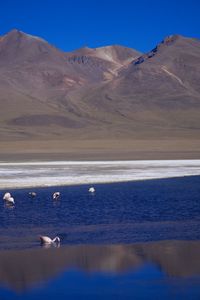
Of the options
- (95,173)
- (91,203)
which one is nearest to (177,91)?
(95,173)

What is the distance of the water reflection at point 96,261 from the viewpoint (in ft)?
40.4

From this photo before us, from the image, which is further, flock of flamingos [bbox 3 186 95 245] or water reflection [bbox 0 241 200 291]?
flock of flamingos [bbox 3 186 95 245]

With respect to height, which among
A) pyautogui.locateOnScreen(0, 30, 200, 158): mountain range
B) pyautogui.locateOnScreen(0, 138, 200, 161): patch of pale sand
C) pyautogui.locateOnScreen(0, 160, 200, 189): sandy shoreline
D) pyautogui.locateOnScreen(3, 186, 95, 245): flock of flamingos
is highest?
pyautogui.locateOnScreen(0, 30, 200, 158): mountain range

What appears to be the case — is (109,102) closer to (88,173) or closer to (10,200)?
(88,173)

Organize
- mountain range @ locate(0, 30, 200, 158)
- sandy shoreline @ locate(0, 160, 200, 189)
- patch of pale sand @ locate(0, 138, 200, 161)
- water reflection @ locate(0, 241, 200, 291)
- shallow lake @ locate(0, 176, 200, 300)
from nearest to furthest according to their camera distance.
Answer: shallow lake @ locate(0, 176, 200, 300), water reflection @ locate(0, 241, 200, 291), sandy shoreline @ locate(0, 160, 200, 189), patch of pale sand @ locate(0, 138, 200, 161), mountain range @ locate(0, 30, 200, 158)

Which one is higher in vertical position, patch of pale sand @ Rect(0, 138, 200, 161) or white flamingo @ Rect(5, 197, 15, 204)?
patch of pale sand @ Rect(0, 138, 200, 161)

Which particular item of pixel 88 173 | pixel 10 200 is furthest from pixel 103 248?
pixel 88 173

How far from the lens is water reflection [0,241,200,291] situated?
40.4 feet

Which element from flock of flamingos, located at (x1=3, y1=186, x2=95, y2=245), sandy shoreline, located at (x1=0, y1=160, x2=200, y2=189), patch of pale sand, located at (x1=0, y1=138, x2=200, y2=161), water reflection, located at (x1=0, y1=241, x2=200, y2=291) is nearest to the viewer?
water reflection, located at (x1=0, y1=241, x2=200, y2=291)

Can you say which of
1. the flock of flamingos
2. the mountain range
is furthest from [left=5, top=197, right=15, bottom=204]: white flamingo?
the mountain range

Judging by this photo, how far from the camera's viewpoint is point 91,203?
77.9ft

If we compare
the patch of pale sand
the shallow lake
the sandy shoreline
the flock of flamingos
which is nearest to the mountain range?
the patch of pale sand

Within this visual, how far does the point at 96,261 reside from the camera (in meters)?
13.5

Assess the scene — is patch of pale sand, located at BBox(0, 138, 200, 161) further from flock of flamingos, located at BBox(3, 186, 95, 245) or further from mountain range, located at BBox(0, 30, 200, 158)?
flock of flamingos, located at BBox(3, 186, 95, 245)
